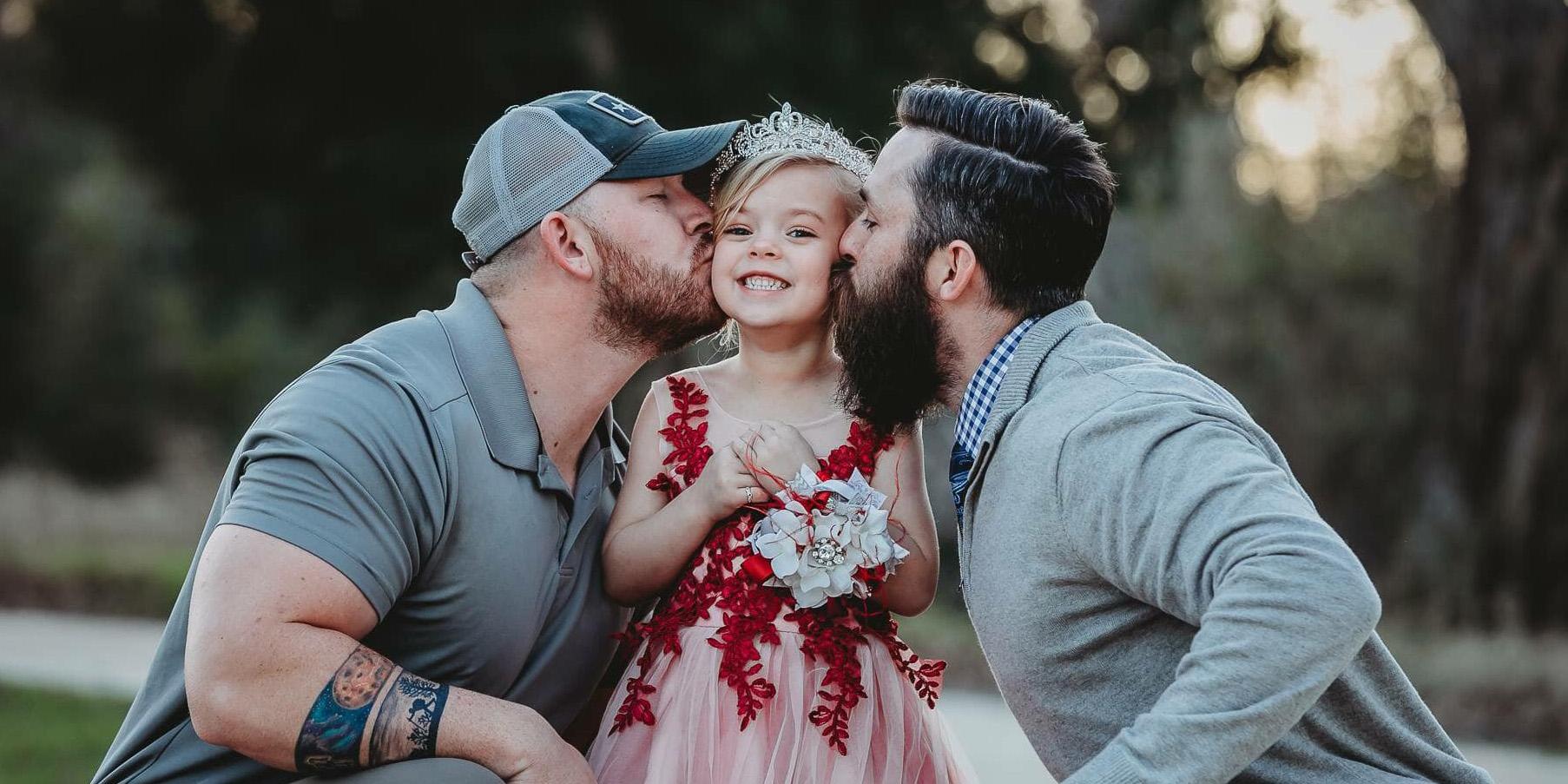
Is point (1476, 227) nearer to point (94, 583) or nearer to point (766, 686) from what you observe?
point (766, 686)

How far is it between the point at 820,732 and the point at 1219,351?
14365 mm

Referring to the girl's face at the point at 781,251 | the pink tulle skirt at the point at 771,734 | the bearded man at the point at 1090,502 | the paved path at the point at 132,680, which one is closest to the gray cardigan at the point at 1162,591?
the bearded man at the point at 1090,502

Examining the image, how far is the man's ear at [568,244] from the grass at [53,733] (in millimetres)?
4607

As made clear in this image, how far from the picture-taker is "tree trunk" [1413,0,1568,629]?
939cm

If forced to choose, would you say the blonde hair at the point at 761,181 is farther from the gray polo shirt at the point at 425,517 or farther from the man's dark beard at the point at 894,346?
the gray polo shirt at the point at 425,517

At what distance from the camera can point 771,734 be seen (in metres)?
3.30

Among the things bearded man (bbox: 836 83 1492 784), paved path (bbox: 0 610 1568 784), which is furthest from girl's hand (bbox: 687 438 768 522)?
Result: paved path (bbox: 0 610 1568 784)

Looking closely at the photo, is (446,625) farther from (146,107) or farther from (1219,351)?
(1219,351)

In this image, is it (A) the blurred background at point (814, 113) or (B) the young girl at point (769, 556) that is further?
(A) the blurred background at point (814, 113)

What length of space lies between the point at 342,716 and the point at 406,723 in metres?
0.13

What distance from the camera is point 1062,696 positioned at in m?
2.76

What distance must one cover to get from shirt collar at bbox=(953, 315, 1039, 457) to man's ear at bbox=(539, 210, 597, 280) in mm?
978

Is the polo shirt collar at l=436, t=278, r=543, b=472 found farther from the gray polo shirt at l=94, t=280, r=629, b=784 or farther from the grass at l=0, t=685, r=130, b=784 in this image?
the grass at l=0, t=685, r=130, b=784

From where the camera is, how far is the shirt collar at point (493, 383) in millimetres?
3188
